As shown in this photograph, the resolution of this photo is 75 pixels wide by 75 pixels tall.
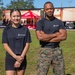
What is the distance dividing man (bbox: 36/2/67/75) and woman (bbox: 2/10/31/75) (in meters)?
0.62

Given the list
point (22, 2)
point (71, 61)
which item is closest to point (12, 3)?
point (22, 2)

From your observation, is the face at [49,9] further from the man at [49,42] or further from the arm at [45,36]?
the arm at [45,36]

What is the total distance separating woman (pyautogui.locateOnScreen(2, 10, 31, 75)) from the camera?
5.68 meters

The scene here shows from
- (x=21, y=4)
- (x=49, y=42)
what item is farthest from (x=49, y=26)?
(x=21, y=4)

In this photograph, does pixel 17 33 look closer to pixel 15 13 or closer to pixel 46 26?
pixel 15 13

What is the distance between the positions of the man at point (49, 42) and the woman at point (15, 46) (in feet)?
2.04

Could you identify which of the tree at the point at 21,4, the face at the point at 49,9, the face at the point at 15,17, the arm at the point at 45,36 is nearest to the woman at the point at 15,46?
the face at the point at 15,17

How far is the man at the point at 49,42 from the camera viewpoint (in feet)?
20.5

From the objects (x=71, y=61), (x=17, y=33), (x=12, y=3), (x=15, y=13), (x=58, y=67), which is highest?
(x=15, y=13)

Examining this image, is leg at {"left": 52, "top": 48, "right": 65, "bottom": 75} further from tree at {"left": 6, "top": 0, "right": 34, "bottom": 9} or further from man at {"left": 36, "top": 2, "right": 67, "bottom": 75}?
tree at {"left": 6, "top": 0, "right": 34, "bottom": 9}

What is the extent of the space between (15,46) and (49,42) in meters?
0.88

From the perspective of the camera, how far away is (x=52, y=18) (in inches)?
249

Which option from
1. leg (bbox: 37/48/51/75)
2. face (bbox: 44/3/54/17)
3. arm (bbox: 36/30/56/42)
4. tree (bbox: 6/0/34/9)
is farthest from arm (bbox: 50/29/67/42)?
tree (bbox: 6/0/34/9)

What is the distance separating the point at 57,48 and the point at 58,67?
1.25 feet
